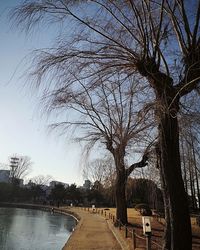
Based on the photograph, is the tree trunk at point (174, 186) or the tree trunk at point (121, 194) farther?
the tree trunk at point (121, 194)

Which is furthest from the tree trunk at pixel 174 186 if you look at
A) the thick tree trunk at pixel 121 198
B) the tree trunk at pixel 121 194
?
the thick tree trunk at pixel 121 198

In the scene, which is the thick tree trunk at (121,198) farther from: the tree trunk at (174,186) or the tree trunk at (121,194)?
the tree trunk at (174,186)

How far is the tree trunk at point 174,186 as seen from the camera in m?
6.10

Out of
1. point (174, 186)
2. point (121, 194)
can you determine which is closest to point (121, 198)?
point (121, 194)

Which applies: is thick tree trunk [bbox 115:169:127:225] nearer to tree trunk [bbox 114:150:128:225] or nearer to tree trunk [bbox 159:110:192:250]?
tree trunk [bbox 114:150:128:225]

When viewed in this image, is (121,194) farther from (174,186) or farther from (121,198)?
(174,186)

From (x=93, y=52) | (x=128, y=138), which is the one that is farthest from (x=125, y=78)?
(x=128, y=138)

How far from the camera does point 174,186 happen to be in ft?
20.3

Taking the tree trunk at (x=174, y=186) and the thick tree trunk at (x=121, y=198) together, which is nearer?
the tree trunk at (x=174, y=186)

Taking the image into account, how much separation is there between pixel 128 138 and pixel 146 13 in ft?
23.9

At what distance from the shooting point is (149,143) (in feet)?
34.6

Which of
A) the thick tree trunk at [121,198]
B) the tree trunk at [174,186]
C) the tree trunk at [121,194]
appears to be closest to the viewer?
the tree trunk at [174,186]

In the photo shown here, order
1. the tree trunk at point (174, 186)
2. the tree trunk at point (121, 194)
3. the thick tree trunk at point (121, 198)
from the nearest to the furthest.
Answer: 1. the tree trunk at point (174, 186)
2. the tree trunk at point (121, 194)
3. the thick tree trunk at point (121, 198)

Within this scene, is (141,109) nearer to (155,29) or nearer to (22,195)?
(155,29)
